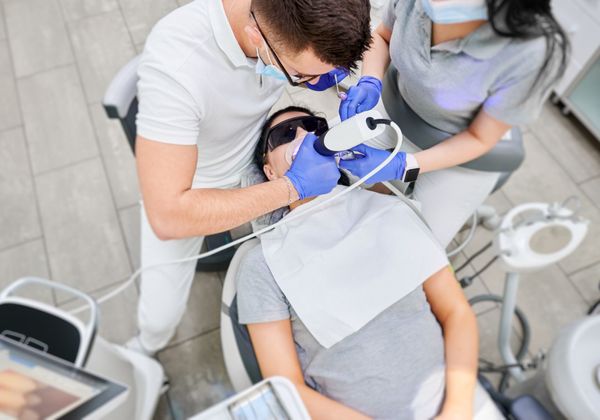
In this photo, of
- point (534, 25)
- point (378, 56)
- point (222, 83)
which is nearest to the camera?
point (534, 25)

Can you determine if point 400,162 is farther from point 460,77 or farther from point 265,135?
point 265,135

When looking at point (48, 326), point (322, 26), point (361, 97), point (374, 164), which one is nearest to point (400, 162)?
point (374, 164)

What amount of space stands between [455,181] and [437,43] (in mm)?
462

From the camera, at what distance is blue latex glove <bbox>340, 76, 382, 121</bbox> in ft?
3.93

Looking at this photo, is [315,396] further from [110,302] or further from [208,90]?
[110,302]

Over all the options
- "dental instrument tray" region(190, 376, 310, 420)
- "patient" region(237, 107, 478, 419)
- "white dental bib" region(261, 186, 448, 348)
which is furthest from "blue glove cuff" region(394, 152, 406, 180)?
"dental instrument tray" region(190, 376, 310, 420)

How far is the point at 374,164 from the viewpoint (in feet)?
3.94

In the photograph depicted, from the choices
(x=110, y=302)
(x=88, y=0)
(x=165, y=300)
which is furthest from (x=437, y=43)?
(x=88, y=0)

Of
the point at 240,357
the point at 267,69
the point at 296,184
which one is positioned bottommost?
the point at 240,357

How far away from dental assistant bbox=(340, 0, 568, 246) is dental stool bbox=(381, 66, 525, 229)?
17mm

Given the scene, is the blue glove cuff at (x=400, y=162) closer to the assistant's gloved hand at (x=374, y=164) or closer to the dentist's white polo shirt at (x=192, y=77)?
the assistant's gloved hand at (x=374, y=164)

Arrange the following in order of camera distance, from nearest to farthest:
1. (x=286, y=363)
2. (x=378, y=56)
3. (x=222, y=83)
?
(x=222, y=83), (x=286, y=363), (x=378, y=56)

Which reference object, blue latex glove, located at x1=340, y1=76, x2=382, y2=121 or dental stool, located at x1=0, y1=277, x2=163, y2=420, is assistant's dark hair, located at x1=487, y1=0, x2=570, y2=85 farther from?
dental stool, located at x1=0, y1=277, x2=163, y2=420

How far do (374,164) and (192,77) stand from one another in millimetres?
513
